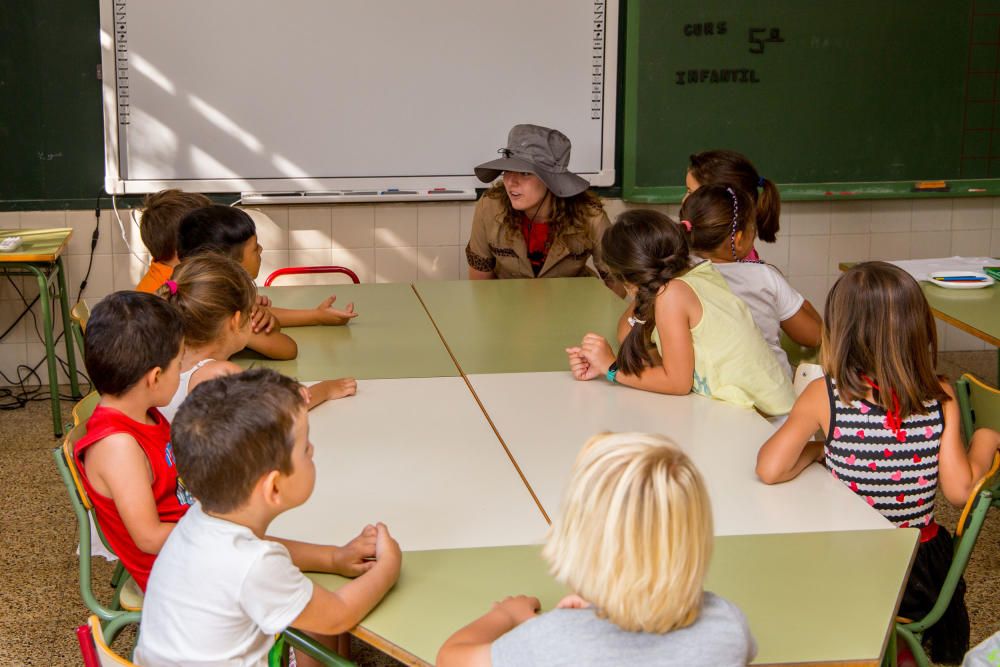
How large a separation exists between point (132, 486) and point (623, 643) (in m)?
1.01

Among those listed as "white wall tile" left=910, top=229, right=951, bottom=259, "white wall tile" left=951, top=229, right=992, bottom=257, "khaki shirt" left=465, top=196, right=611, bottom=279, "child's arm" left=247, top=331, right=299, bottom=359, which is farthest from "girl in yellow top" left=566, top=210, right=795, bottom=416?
"white wall tile" left=951, top=229, right=992, bottom=257

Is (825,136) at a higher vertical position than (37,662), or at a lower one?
higher

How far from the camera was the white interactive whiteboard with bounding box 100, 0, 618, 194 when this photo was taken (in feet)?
15.7

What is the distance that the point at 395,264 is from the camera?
17.0 ft

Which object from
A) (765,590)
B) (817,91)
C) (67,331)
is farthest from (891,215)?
(765,590)

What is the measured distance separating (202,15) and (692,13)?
209 centimetres

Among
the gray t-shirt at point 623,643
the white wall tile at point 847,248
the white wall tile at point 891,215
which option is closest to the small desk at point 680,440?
the gray t-shirt at point 623,643

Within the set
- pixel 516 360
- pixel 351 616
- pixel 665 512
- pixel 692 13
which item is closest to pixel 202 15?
pixel 692 13

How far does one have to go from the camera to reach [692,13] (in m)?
5.03

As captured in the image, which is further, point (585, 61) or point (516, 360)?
point (585, 61)

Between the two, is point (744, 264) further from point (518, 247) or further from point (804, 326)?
point (518, 247)

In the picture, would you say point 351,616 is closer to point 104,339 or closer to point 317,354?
point 104,339

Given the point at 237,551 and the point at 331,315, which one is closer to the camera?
the point at 237,551

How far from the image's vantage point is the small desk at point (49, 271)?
423 centimetres
